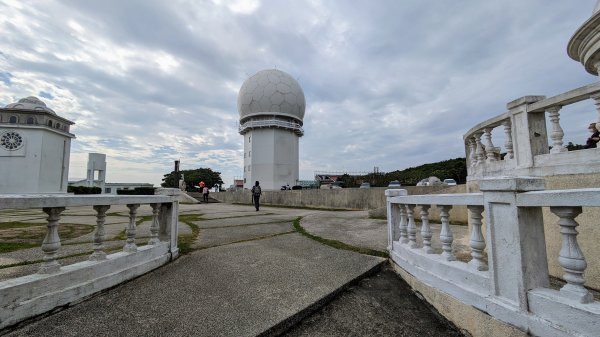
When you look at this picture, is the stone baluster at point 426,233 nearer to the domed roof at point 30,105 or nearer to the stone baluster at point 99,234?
the stone baluster at point 99,234

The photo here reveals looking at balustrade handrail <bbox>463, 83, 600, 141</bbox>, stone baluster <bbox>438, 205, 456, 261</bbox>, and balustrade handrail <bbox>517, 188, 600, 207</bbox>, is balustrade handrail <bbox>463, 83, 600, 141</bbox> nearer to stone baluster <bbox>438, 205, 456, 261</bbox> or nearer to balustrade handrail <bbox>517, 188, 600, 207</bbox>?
stone baluster <bbox>438, 205, 456, 261</bbox>

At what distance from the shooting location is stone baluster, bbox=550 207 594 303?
1595 mm

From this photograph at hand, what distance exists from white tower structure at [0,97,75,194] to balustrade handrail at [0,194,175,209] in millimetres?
39080

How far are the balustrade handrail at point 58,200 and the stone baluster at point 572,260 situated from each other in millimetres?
3850

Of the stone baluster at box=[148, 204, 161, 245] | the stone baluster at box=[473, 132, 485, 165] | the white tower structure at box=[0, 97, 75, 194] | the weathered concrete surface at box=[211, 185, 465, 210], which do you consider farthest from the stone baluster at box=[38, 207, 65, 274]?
the white tower structure at box=[0, 97, 75, 194]

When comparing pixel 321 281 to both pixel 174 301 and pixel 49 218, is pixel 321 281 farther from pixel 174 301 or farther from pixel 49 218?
pixel 49 218

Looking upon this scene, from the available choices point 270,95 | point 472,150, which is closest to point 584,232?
point 472,150

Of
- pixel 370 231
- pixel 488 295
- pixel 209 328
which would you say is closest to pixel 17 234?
pixel 209 328

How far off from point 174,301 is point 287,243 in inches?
108

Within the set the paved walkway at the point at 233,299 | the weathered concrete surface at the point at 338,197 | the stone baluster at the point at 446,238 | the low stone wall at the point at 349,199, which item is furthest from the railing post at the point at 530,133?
the weathered concrete surface at the point at 338,197

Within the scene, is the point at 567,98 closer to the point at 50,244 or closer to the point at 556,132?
the point at 556,132

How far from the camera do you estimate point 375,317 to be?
2578 mm

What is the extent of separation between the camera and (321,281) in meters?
3.13

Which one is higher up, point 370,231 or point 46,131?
point 46,131
